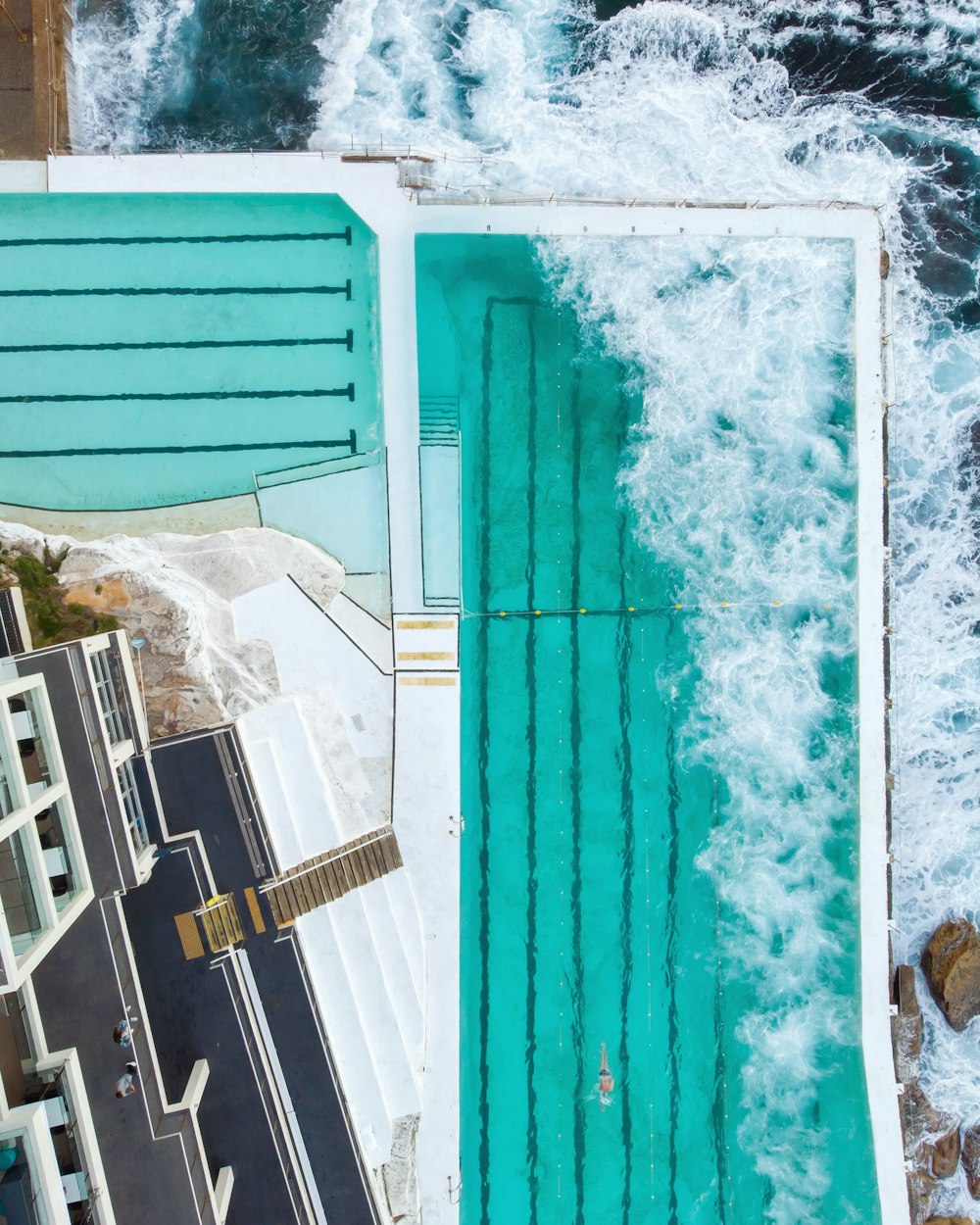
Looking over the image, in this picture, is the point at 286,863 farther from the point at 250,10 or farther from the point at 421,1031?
the point at 250,10

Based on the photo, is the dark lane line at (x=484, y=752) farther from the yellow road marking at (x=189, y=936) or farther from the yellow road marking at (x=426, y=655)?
the yellow road marking at (x=189, y=936)

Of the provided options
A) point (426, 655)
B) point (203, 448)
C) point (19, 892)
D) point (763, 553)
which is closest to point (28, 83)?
point (203, 448)

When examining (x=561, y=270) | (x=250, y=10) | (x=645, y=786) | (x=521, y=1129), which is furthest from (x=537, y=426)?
(x=521, y=1129)

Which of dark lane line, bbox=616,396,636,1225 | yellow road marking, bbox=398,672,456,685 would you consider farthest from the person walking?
dark lane line, bbox=616,396,636,1225

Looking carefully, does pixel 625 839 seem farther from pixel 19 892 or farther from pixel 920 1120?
pixel 19 892

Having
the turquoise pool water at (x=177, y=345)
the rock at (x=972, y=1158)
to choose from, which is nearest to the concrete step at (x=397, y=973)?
the turquoise pool water at (x=177, y=345)

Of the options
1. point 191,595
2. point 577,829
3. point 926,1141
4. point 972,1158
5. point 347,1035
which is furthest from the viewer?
point 972,1158

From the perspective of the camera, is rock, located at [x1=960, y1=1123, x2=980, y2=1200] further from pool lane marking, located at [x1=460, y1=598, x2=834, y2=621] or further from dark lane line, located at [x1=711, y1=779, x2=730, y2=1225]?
pool lane marking, located at [x1=460, y1=598, x2=834, y2=621]
